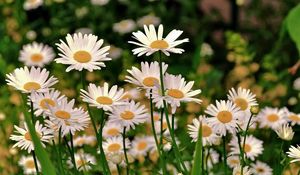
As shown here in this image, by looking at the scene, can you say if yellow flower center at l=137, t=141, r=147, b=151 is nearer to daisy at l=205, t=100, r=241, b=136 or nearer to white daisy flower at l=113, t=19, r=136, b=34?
daisy at l=205, t=100, r=241, b=136

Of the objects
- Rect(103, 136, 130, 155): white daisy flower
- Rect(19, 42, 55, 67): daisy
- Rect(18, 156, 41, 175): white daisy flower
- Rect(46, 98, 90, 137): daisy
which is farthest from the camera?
Rect(19, 42, 55, 67): daisy

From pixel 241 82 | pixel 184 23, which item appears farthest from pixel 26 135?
pixel 184 23

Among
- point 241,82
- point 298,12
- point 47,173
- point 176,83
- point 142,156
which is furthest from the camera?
point 241,82

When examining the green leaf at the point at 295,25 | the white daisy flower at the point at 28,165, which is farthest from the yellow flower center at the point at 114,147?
the green leaf at the point at 295,25

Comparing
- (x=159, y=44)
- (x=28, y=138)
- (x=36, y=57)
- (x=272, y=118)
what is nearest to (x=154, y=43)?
(x=159, y=44)

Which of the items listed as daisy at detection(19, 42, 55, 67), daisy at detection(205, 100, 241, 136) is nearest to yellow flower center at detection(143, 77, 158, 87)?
daisy at detection(205, 100, 241, 136)

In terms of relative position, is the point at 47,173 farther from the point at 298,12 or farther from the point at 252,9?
the point at 252,9
